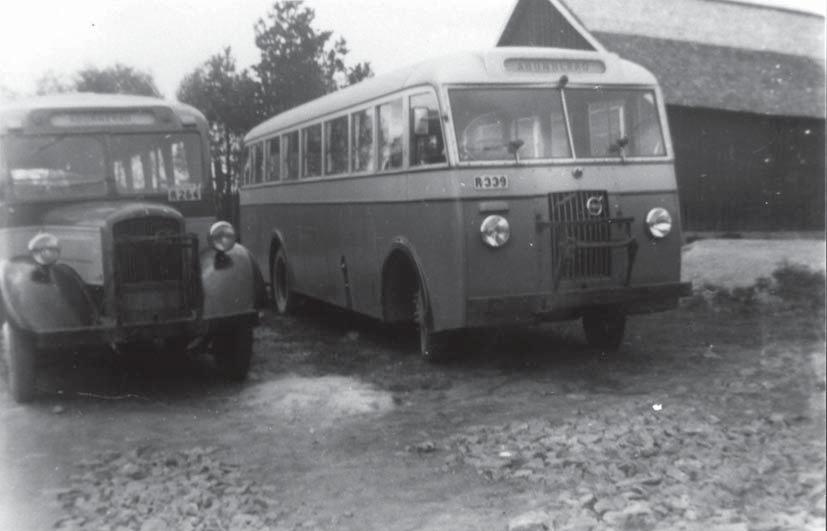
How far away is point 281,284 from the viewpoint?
43.8 ft

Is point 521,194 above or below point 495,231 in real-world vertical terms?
above

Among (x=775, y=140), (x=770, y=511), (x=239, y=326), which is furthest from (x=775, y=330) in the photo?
(x=775, y=140)

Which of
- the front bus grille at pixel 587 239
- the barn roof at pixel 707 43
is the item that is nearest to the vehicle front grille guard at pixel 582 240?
the front bus grille at pixel 587 239

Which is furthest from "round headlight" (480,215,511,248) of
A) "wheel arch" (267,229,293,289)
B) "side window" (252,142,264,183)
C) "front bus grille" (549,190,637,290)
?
"side window" (252,142,264,183)

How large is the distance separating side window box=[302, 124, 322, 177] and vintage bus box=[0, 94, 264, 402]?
6.34 feet

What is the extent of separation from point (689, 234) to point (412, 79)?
41.1 ft

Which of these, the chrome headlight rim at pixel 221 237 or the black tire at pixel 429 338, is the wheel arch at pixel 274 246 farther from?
the chrome headlight rim at pixel 221 237

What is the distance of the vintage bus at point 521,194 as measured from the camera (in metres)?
8.19

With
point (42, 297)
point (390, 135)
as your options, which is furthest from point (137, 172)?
point (390, 135)

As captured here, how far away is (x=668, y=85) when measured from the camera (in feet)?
67.4

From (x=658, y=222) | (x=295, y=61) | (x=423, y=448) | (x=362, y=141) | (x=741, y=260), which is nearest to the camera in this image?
(x=423, y=448)

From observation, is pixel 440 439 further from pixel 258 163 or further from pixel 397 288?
pixel 258 163

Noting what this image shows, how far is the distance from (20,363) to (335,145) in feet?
13.6

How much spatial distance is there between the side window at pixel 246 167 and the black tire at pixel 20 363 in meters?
7.03
